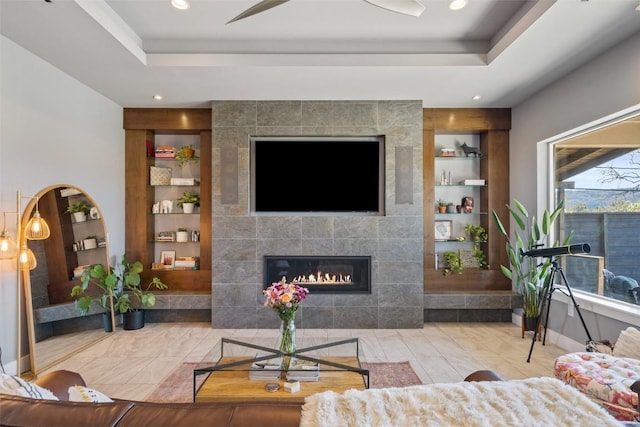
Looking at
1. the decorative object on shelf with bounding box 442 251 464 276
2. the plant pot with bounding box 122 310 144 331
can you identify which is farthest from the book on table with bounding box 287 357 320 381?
the decorative object on shelf with bounding box 442 251 464 276

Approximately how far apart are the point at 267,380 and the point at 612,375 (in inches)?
75.6

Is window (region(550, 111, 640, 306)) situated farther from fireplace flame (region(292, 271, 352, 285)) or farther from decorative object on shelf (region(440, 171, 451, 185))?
fireplace flame (region(292, 271, 352, 285))

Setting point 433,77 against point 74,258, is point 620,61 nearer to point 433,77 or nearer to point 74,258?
point 433,77

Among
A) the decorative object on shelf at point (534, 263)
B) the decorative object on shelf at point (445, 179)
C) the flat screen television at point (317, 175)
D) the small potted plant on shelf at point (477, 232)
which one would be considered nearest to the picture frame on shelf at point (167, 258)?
the flat screen television at point (317, 175)

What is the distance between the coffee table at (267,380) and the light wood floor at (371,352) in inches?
15.2

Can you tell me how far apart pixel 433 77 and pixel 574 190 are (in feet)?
6.23

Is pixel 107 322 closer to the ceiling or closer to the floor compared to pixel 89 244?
closer to the floor

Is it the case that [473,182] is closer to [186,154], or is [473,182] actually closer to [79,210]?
[186,154]

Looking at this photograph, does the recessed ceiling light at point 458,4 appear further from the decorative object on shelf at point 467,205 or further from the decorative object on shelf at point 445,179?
the decorative object on shelf at point 467,205

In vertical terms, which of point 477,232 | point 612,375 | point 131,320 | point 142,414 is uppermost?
point 477,232

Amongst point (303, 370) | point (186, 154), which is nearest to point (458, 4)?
point (303, 370)

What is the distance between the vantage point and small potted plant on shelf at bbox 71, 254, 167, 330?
3541 mm

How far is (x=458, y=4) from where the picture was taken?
2518 millimetres

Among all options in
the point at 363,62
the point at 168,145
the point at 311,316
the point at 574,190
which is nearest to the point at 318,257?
the point at 311,316
